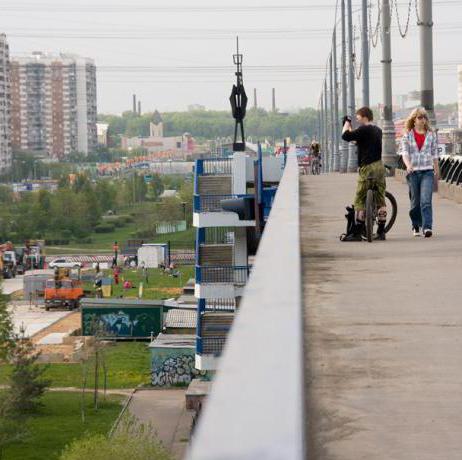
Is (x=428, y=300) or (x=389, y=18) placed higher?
(x=389, y=18)

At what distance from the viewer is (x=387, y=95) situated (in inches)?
1591

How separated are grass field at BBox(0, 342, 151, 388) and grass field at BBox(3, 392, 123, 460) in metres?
2.76

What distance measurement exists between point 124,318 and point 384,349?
70083 millimetres

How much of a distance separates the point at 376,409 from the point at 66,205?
16853 cm

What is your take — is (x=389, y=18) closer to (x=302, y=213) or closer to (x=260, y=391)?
(x=302, y=213)

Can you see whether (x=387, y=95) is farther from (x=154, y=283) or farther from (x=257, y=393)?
(x=154, y=283)

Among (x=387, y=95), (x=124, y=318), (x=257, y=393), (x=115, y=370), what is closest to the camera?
(x=257, y=393)

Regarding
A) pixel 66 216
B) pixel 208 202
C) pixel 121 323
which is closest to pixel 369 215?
pixel 208 202

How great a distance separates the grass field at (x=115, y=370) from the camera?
6041 centimetres

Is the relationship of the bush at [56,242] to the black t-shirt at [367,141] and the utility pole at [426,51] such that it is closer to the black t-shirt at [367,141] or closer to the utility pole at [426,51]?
the utility pole at [426,51]

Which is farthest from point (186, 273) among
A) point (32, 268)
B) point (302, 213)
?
point (302, 213)

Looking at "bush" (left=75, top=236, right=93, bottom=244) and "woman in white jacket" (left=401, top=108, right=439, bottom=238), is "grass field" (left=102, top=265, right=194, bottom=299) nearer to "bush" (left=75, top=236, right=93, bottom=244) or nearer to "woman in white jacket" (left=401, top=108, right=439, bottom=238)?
"bush" (left=75, top=236, right=93, bottom=244)

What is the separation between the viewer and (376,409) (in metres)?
5.43

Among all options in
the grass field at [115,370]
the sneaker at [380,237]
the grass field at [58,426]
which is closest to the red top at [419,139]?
the sneaker at [380,237]
